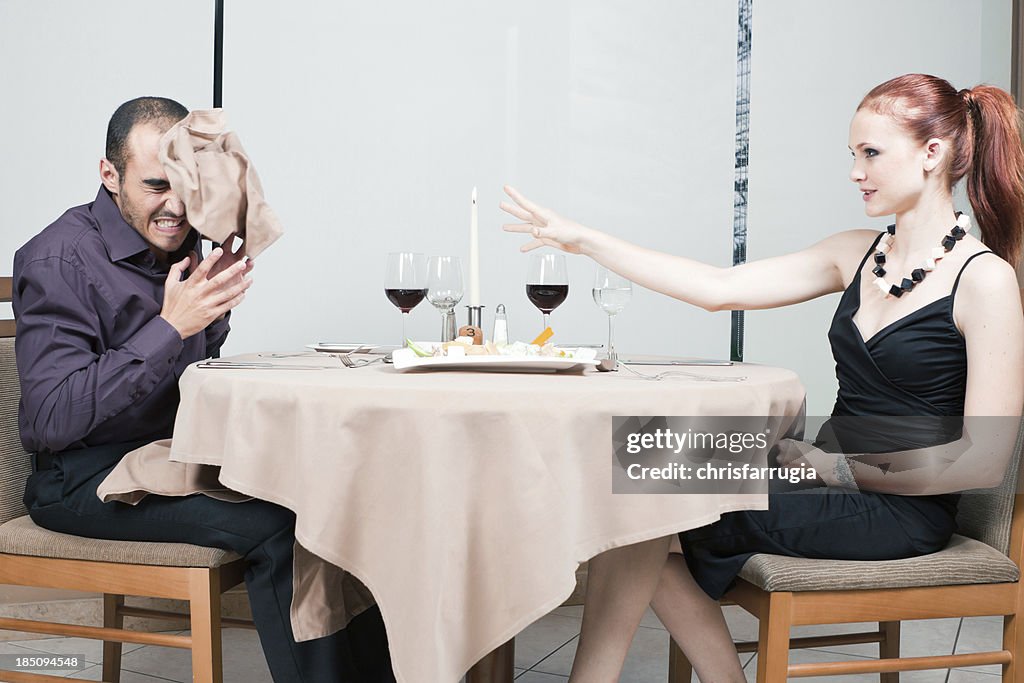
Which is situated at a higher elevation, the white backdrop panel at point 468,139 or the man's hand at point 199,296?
the white backdrop panel at point 468,139

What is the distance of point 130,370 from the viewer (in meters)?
1.83

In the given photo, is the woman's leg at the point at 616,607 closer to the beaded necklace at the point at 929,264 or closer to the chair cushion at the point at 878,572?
the chair cushion at the point at 878,572

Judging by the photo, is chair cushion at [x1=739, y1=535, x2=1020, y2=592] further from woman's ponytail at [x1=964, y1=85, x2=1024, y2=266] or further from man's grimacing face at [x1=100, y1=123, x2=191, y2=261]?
man's grimacing face at [x1=100, y1=123, x2=191, y2=261]

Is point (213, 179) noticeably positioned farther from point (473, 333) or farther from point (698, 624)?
point (698, 624)

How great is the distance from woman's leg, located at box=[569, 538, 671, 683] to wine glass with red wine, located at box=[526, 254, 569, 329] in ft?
1.94

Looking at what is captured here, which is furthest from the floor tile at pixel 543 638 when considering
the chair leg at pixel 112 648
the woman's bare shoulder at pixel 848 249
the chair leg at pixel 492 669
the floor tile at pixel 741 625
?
the woman's bare shoulder at pixel 848 249

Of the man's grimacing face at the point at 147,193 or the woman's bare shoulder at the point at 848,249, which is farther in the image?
the woman's bare shoulder at the point at 848,249

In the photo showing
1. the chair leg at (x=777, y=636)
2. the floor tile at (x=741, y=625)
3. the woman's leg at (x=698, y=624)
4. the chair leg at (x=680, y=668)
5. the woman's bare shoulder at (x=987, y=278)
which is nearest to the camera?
the chair leg at (x=777, y=636)

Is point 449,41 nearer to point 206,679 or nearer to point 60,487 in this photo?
point 60,487

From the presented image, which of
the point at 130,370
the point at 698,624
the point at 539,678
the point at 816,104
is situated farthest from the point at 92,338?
the point at 816,104

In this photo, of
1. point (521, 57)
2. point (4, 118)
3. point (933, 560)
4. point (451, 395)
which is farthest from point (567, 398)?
point (4, 118)

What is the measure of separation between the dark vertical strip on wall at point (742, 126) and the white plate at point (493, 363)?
1.93 metres

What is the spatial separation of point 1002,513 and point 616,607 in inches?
28.1

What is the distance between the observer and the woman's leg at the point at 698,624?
5.88ft
